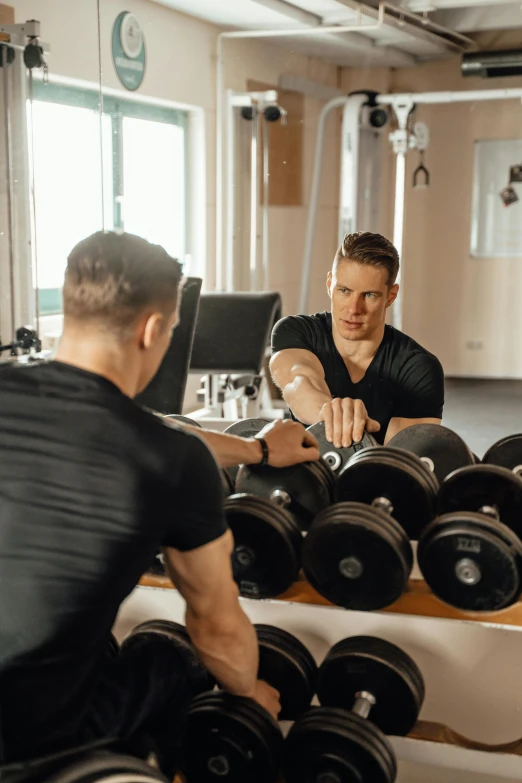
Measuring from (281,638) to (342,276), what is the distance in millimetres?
898

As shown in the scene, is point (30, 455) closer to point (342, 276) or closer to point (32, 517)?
point (32, 517)

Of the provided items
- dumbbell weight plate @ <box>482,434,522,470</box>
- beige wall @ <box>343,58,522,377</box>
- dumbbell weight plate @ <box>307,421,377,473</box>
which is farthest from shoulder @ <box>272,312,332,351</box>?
beige wall @ <box>343,58,522,377</box>

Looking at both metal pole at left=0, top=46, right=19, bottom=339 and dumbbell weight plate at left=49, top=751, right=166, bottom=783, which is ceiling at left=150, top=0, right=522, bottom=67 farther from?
dumbbell weight plate at left=49, top=751, right=166, bottom=783

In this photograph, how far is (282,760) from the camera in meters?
1.48

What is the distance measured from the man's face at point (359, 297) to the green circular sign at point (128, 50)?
2568 millimetres

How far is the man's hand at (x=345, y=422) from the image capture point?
1715mm

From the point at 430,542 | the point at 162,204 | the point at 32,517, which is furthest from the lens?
the point at 162,204

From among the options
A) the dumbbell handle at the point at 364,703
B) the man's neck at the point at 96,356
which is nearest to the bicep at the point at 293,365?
the dumbbell handle at the point at 364,703

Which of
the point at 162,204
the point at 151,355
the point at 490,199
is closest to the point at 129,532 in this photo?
the point at 151,355

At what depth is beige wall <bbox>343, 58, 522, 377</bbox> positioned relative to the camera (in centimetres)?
518

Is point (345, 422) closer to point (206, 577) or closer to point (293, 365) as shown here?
point (293, 365)

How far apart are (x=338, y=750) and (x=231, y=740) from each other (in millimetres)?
185

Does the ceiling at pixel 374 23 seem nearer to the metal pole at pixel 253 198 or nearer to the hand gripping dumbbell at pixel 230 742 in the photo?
the metal pole at pixel 253 198

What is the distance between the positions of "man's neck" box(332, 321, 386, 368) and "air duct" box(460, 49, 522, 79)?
3.35 meters
